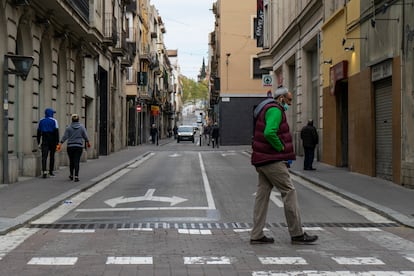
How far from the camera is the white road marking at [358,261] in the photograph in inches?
262

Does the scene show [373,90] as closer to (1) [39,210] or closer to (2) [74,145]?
(2) [74,145]

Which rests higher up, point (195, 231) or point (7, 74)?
point (7, 74)

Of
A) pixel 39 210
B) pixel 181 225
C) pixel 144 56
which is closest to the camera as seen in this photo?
pixel 181 225

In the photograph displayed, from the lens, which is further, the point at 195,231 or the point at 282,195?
the point at 195,231

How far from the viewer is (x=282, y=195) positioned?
7.63 m

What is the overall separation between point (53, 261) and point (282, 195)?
Result: 2.95m

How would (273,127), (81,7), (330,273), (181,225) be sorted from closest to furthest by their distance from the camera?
(330,273)
(273,127)
(181,225)
(81,7)

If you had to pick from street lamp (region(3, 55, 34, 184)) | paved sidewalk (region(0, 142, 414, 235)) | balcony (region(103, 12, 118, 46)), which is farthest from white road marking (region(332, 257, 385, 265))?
balcony (region(103, 12, 118, 46))

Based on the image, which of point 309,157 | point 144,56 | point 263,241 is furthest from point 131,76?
point 263,241

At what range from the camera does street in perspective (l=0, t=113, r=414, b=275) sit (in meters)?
6.52

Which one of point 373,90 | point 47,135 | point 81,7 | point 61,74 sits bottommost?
point 47,135

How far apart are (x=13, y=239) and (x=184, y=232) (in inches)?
93.6

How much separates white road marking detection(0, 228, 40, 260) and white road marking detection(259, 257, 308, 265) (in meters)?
3.05

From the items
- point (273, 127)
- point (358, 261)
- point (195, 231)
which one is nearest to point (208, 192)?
point (195, 231)
